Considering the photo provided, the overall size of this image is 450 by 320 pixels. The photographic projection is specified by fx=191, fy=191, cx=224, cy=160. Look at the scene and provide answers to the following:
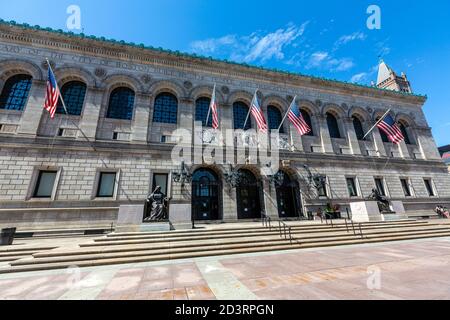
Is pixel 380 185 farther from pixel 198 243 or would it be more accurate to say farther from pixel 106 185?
pixel 106 185

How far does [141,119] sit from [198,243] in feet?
40.1

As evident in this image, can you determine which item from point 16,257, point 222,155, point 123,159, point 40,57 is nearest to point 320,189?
point 222,155

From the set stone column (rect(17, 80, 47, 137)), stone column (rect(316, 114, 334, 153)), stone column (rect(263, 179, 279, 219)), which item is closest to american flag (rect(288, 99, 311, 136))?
stone column (rect(263, 179, 279, 219))

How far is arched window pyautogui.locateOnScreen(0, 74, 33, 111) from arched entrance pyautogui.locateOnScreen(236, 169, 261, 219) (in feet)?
60.6

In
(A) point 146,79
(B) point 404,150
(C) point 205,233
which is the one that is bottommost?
(C) point 205,233

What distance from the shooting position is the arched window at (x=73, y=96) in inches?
620

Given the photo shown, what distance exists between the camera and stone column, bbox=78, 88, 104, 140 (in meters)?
15.0

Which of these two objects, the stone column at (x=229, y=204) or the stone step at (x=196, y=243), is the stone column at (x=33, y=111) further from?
the stone column at (x=229, y=204)

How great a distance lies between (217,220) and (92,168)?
33.7 feet

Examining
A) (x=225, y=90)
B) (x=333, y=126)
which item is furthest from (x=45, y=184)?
(x=333, y=126)

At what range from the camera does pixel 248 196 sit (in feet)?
58.1

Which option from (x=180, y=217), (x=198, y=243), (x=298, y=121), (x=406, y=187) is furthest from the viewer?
(x=406, y=187)

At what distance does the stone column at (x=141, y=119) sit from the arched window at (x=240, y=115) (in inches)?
330

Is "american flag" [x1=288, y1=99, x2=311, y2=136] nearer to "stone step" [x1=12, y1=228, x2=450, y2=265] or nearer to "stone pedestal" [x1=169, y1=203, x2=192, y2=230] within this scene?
"stone step" [x1=12, y1=228, x2=450, y2=265]
